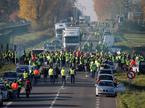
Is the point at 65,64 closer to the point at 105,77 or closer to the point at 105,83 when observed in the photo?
the point at 105,77

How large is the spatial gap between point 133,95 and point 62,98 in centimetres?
415

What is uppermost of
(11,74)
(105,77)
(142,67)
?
(142,67)

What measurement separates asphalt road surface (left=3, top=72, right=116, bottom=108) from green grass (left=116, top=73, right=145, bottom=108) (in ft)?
2.14

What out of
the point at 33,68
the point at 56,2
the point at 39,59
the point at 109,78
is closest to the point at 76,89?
the point at 109,78

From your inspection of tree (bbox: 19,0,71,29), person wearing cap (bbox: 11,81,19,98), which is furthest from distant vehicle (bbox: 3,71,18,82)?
tree (bbox: 19,0,71,29)

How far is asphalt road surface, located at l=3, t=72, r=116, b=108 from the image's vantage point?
44.1 metres

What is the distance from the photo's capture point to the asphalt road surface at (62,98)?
1735 inches

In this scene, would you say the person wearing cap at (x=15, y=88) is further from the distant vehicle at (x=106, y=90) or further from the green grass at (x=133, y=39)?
the green grass at (x=133, y=39)

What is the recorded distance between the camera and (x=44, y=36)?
452ft

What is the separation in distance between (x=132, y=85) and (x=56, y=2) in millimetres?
90323

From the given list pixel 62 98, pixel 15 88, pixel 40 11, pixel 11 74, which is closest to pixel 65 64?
pixel 11 74

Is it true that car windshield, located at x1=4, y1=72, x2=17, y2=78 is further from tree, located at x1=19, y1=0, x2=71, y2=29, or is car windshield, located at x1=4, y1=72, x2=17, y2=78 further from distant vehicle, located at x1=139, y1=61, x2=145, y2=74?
tree, located at x1=19, y1=0, x2=71, y2=29

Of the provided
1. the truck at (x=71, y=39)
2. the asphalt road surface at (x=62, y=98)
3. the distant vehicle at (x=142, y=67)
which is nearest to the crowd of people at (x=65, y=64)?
the distant vehicle at (x=142, y=67)

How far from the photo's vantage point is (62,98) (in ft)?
158
